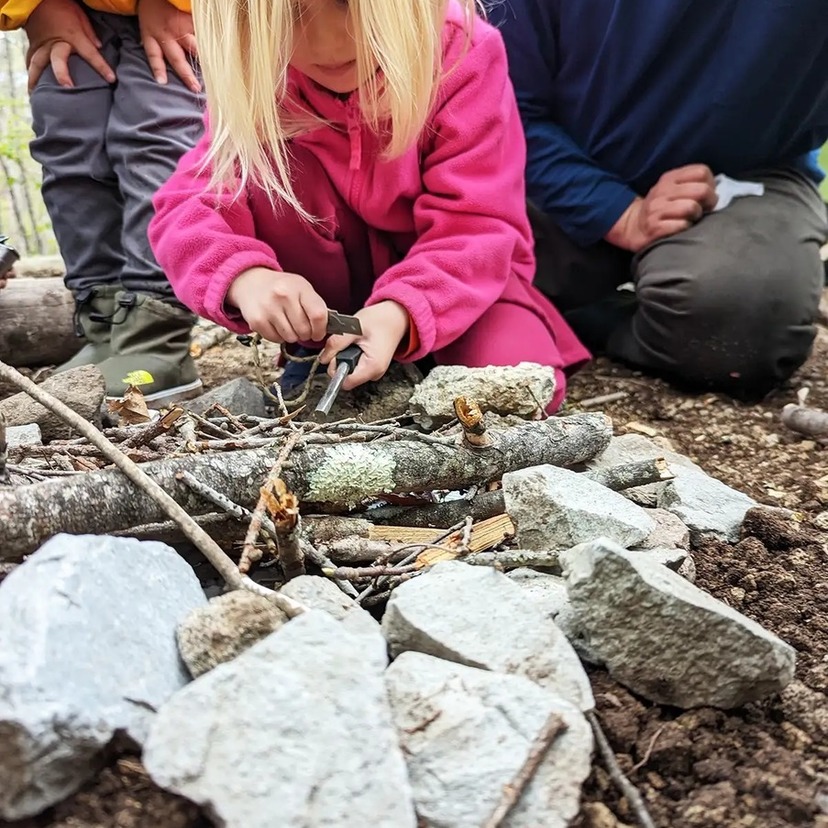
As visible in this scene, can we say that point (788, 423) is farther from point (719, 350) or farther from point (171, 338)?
point (171, 338)

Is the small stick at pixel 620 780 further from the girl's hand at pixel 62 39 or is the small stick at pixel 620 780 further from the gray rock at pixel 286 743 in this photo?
the girl's hand at pixel 62 39

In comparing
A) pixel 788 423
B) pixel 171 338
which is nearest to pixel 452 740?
pixel 788 423

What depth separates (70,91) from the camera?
2.34 metres

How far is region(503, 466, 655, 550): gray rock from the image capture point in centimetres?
113

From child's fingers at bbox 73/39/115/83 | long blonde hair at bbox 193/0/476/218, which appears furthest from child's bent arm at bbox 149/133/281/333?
child's fingers at bbox 73/39/115/83

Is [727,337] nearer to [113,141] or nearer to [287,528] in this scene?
[287,528]

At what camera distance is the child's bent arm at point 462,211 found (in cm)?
185

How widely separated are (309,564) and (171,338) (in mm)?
1369

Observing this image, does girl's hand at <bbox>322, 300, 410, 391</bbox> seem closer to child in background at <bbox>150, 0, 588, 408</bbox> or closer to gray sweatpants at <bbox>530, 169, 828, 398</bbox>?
child in background at <bbox>150, 0, 588, 408</bbox>

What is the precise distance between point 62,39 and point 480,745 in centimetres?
237

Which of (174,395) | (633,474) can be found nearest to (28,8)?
(174,395)

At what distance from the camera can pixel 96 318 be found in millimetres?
2357

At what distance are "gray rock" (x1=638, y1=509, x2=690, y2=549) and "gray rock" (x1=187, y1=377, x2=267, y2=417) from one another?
1.00 metres

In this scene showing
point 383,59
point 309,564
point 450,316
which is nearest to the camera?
point 309,564
